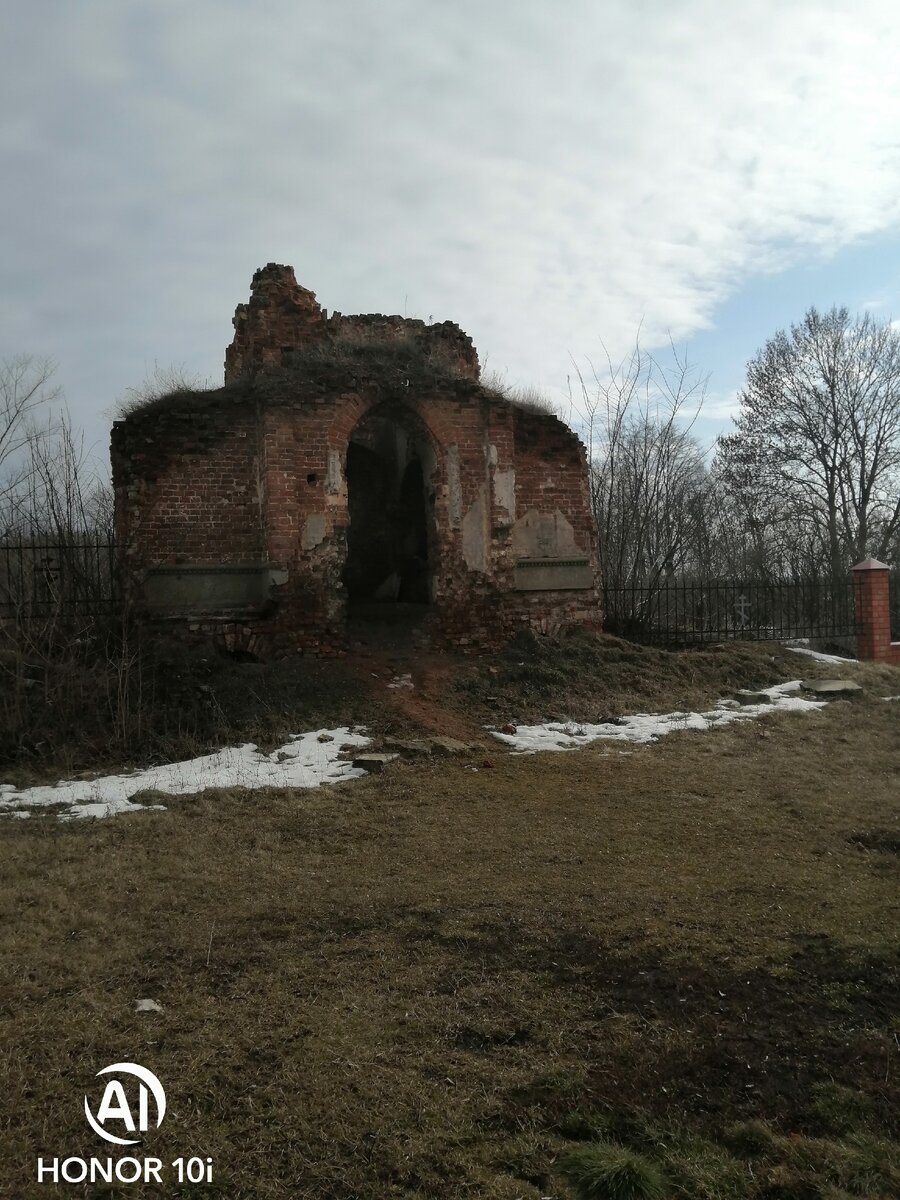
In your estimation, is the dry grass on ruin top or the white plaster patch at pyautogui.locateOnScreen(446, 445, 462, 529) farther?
the white plaster patch at pyautogui.locateOnScreen(446, 445, 462, 529)

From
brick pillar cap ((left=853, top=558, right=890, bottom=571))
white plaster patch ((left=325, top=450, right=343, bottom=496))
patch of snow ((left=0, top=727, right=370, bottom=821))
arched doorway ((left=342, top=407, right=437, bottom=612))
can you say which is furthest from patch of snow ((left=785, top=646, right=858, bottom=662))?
patch of snow ((left=0, top=727, right=370, bottom=821))

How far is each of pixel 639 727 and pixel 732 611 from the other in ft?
21.2

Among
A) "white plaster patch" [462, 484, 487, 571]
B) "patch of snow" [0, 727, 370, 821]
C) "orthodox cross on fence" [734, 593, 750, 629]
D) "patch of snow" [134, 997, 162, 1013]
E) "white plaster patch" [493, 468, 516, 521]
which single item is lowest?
"patch of snow" [134, 997, 162, 1013]

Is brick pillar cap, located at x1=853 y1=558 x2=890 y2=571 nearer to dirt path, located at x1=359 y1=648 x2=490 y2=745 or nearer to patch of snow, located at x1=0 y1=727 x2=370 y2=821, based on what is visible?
dirt path, located at x1=359 y1=648 x2=490 y2=745

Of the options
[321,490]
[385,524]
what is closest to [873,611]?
[385,524]

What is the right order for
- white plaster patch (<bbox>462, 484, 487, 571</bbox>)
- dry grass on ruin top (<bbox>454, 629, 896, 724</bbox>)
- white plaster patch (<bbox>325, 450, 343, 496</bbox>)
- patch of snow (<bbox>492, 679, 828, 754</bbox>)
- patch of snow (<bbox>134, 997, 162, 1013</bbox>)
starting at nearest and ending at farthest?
patch of snow (<bbox>134, 997, 162, 1013</bbox>) < patch of snow (<bbox>492, 679, 828, 754</bbox>) < dry grass on ruin top (<bbox>454, 629, 896, 724</bbox>) < white plaster patch (<bbox>325, 450, 343, 496</bbox>) < white plaster patch (<bbox>462, 484, 487, 571</bbox>)

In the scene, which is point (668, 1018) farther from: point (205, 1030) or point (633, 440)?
point (633, 440)

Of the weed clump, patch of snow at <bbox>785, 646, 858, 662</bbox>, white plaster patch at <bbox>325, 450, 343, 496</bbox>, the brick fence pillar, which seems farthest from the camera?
the brick fence pillar

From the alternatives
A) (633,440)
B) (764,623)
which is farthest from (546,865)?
(633,440)

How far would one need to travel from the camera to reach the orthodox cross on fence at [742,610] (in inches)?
609

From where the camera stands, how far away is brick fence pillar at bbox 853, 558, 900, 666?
15164 millimetres

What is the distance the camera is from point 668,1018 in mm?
3543

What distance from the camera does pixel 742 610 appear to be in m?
15.5

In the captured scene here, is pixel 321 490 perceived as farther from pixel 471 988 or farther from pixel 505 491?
pixel 471 988
